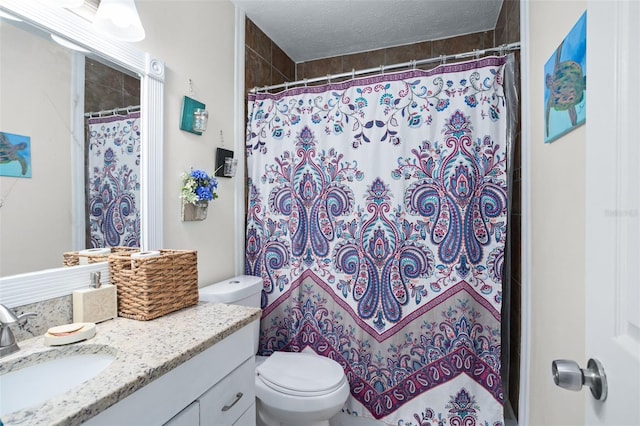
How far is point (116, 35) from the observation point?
1173 mm

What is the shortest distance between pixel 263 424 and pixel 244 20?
2.43m

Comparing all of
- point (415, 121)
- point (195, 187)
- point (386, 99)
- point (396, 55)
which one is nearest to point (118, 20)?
point (195, 187)

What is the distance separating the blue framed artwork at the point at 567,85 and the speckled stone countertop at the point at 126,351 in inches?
48.5

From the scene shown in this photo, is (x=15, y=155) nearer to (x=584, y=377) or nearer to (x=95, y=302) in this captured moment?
(x=95, y=302)

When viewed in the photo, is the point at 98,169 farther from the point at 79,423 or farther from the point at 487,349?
the point at 487,349

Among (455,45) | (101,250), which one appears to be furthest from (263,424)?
(455,45)

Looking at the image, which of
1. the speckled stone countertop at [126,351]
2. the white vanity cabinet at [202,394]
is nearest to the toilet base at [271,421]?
the white vanity cabinet at [202,394]

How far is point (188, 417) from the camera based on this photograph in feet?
2.96

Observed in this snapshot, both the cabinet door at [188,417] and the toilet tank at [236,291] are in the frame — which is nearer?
the cabinet door at [188,417]

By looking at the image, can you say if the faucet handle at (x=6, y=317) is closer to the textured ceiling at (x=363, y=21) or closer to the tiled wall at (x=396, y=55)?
the textured ceiling at (x=363, y=21)

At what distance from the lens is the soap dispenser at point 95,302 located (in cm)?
109

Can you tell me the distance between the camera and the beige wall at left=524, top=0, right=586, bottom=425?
96 centimetres

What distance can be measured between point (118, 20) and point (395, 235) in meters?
1.52

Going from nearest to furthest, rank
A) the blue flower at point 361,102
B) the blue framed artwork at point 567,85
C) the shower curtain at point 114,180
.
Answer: the blue framed artwork at point 567,85
the shower curtain at point 114,180
the blue flower at point 361,102
